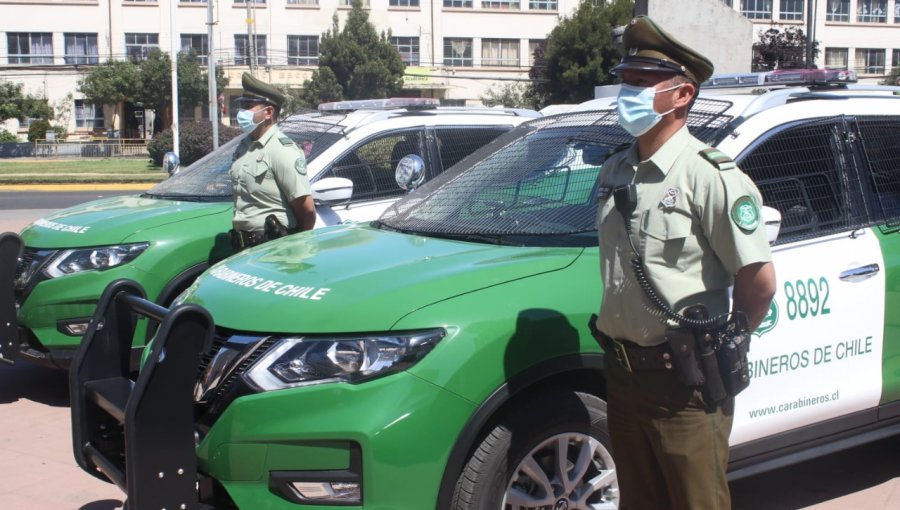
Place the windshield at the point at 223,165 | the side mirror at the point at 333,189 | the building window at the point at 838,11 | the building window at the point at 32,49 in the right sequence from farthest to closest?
the building window at the point at 838,11 → the building window at the point at 32,49 → the windshield at the point at 223,165 → the side mirror at the point at 333,189

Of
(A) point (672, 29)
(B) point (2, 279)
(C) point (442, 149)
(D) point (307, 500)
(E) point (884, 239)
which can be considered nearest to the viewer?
(D) point (307, 500)

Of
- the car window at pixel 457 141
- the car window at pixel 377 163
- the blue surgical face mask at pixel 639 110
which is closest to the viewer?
the blue surgical face mask at pixel 639 110

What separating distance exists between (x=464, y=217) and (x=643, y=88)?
1465 mm

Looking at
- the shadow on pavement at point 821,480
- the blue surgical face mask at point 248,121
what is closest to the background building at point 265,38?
the blue surgical face mask at point 248,121

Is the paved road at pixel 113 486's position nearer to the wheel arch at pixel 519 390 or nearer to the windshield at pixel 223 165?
the wheel arch at pixel 519 390

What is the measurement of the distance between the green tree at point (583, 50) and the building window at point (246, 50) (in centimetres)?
2133

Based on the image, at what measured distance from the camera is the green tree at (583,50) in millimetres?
45219

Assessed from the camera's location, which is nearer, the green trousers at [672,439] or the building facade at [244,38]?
the green trousers at [672,439]

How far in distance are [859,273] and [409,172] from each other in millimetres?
3125

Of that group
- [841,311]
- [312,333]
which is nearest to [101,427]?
[312,333]

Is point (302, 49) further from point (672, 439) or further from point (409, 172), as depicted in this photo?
point (672, 439)

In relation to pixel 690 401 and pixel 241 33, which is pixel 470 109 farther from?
pixel 241 33

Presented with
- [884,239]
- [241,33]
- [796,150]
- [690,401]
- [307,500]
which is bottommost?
[307,500]

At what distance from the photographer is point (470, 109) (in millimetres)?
7605
